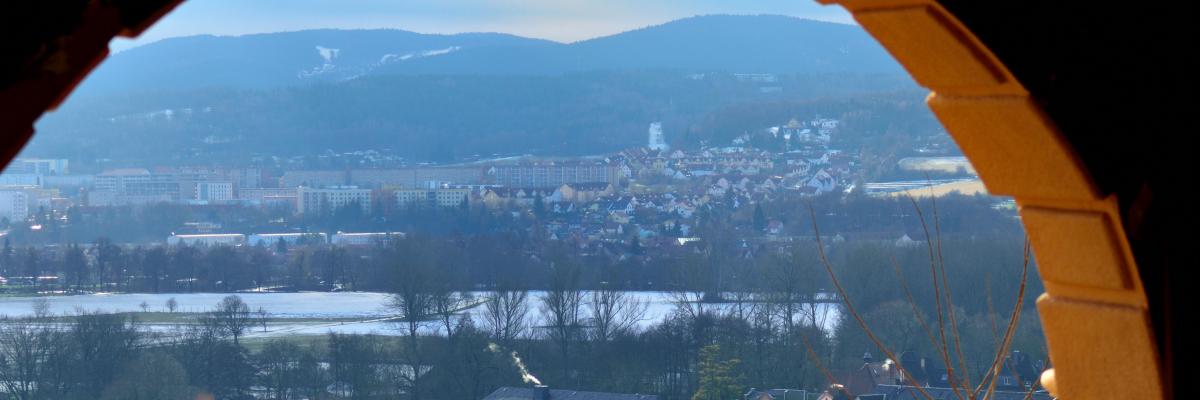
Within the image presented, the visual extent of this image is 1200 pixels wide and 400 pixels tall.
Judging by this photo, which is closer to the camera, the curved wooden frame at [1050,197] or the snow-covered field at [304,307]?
the curved wooden frame at [1050,197]

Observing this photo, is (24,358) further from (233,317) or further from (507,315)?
(507,315)

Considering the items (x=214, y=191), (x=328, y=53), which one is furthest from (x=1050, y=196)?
(x=328, y=53)

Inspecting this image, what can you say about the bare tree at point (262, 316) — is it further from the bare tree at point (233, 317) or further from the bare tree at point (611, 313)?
the bare tree at point (611, 313)

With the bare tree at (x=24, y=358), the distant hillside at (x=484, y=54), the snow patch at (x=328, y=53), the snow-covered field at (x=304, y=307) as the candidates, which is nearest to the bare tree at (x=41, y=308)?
the snow-covered field at (x=304, y=307)

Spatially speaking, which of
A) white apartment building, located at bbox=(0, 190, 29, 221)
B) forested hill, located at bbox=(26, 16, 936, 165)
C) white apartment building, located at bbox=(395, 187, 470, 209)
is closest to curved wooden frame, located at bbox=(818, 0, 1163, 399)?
white apartment building, located at bbox=(0, 190, 29, 221)

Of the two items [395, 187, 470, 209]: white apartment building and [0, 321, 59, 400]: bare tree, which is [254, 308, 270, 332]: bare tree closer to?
[0, 321, 59, 400]: bare tree
